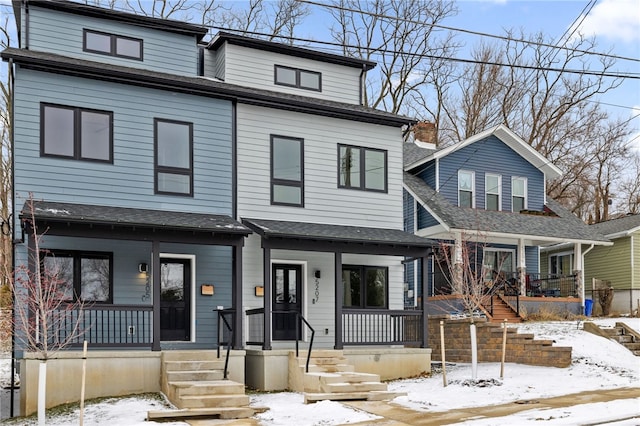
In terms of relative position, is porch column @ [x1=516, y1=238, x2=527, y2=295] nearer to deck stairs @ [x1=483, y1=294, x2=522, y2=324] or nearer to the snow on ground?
deck stairs @ [x1=483, y1=294, x2=522, y2=324]

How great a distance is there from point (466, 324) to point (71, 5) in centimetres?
1211

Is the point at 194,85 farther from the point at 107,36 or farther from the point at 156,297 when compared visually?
the point at 156,297

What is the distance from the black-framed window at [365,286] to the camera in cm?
1889

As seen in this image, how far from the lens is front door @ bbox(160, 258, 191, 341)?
1634cm

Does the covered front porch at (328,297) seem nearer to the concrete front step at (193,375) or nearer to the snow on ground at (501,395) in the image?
the snow on ground at (501,395)

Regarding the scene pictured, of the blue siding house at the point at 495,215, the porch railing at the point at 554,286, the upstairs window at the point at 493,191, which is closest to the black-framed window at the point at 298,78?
the blue siding house at the point at 495,215

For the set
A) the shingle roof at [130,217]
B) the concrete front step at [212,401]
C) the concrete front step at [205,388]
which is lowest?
the concrete front step at [212,401]

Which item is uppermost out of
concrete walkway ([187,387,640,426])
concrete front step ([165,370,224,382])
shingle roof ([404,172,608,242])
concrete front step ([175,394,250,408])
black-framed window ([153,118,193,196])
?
black-framed window ([153,118,193,196])

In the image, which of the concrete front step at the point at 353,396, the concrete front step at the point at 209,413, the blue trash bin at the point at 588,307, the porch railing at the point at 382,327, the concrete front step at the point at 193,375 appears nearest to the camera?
the concrete front step at the point at 209,413

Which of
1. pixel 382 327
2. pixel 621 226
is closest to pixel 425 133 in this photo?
pixel 621 226

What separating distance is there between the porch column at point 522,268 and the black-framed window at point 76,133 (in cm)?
1472

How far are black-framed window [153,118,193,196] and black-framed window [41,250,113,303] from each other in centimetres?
195

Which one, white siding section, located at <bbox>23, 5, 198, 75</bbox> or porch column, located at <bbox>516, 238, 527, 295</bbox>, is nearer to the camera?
white siding section, located at <bbox>23, 5, 198, 75</bbox>

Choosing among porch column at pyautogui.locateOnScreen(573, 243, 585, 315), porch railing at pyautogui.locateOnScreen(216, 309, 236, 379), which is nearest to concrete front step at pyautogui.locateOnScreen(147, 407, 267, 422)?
porch railing at pyautogui.locateOnScreen(216, 309, 236, 379)
